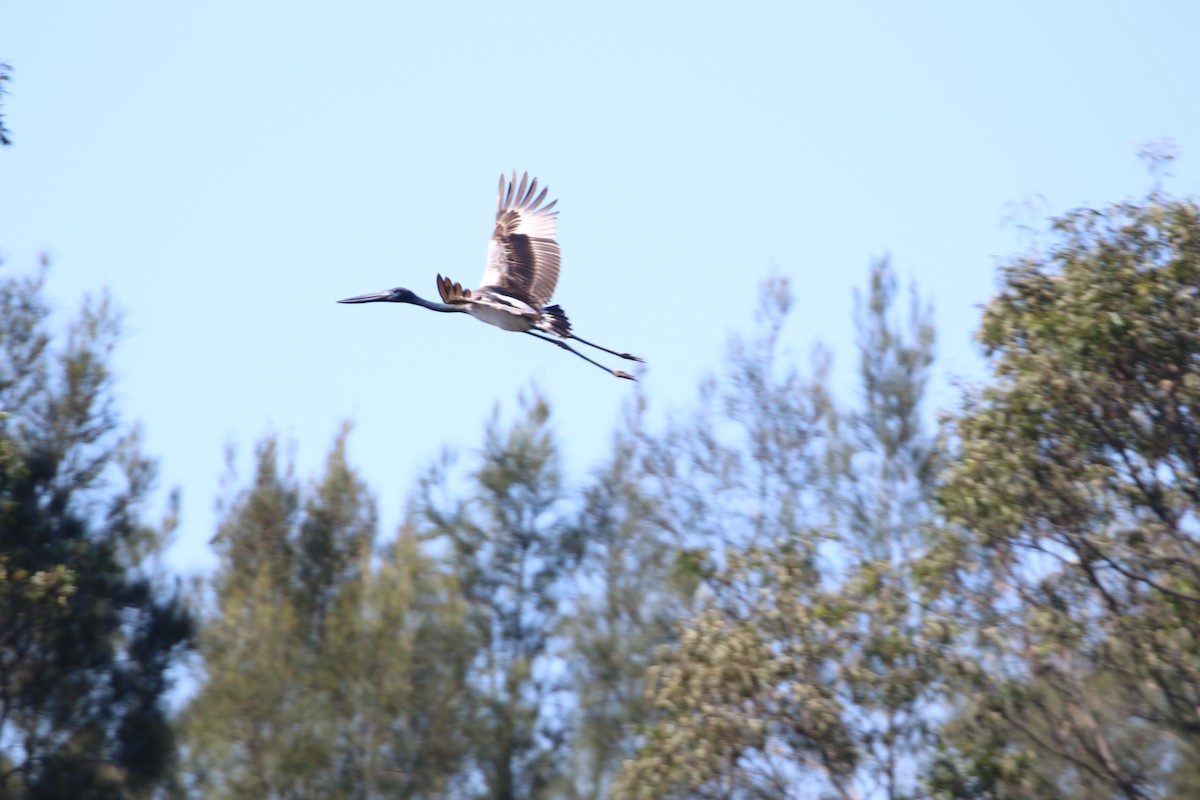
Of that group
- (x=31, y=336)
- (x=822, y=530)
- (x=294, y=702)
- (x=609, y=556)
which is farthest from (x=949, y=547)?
(x=31, y=336)

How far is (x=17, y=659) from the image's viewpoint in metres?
22.6

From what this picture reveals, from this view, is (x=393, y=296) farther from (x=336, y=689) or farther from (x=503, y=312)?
(x=336, y=689)

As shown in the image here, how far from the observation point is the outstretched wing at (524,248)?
13.1 metres

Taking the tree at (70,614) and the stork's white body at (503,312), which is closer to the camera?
the stork's white body at (503,312)

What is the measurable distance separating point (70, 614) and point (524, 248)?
11852 mm

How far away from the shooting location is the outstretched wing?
13117mm

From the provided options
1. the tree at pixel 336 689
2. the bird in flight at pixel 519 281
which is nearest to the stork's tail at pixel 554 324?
the bird in flight at pixel 519 281

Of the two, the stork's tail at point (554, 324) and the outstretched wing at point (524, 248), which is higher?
the outstretched wing at point (524, 248)

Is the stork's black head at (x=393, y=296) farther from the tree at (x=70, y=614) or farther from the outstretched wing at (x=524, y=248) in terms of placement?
the tree at (x=70, y=614)

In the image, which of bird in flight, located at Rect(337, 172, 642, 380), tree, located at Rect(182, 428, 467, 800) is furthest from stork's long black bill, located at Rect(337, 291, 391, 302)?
tree, located at Rect(182, 428, 467, 800)

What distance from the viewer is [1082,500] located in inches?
589

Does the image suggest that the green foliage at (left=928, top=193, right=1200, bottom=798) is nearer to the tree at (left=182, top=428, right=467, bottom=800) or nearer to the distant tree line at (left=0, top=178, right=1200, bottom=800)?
A: the distant tree line at (left=0, top=178, right=1200, bottom=800)

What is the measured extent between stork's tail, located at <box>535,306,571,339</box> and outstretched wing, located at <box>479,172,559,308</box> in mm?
232

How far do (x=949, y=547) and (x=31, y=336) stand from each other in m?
13.6
